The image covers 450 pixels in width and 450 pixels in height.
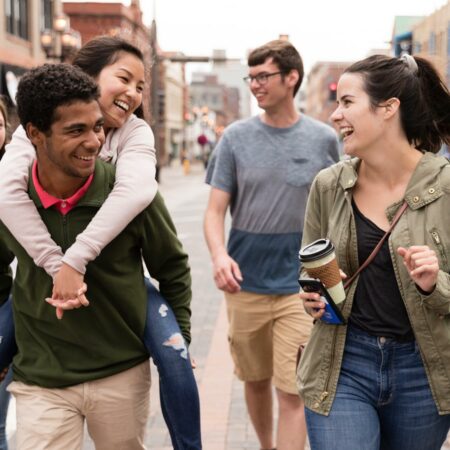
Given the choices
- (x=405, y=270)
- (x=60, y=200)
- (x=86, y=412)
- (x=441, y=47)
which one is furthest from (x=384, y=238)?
(x=441, y=47)

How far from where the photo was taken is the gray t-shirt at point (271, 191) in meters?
4.66

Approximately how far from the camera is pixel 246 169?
4.70 meters

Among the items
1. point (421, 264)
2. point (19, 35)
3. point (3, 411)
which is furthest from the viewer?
point (19, 35)

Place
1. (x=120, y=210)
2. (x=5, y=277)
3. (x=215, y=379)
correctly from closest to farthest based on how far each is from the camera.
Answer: (x=120, y=210) < (x=5, y=277) < (x=215, y=379)

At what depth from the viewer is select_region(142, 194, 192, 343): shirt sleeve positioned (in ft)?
9.91

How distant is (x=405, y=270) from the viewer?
275 cm

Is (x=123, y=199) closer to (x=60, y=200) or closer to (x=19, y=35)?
(x=60, y=200)

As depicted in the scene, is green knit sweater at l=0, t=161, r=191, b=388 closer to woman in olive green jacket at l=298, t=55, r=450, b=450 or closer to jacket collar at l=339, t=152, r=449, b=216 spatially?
woman in olive green jacket at l=298, t=55, r=450, b=450

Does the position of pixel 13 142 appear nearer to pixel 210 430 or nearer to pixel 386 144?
pixel 386 144

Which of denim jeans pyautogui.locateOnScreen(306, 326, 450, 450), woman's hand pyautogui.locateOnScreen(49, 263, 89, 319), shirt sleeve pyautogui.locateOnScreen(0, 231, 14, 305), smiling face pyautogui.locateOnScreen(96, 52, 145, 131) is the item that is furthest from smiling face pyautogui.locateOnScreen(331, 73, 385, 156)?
shirt sleeve pyautogui.locateOnScreen(0, 231, 14, 305)

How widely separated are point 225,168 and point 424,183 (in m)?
2.06

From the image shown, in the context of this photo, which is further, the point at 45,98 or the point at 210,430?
the point at 210,430

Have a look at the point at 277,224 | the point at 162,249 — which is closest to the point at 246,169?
the point at 277,224

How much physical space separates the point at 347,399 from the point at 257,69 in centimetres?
241
